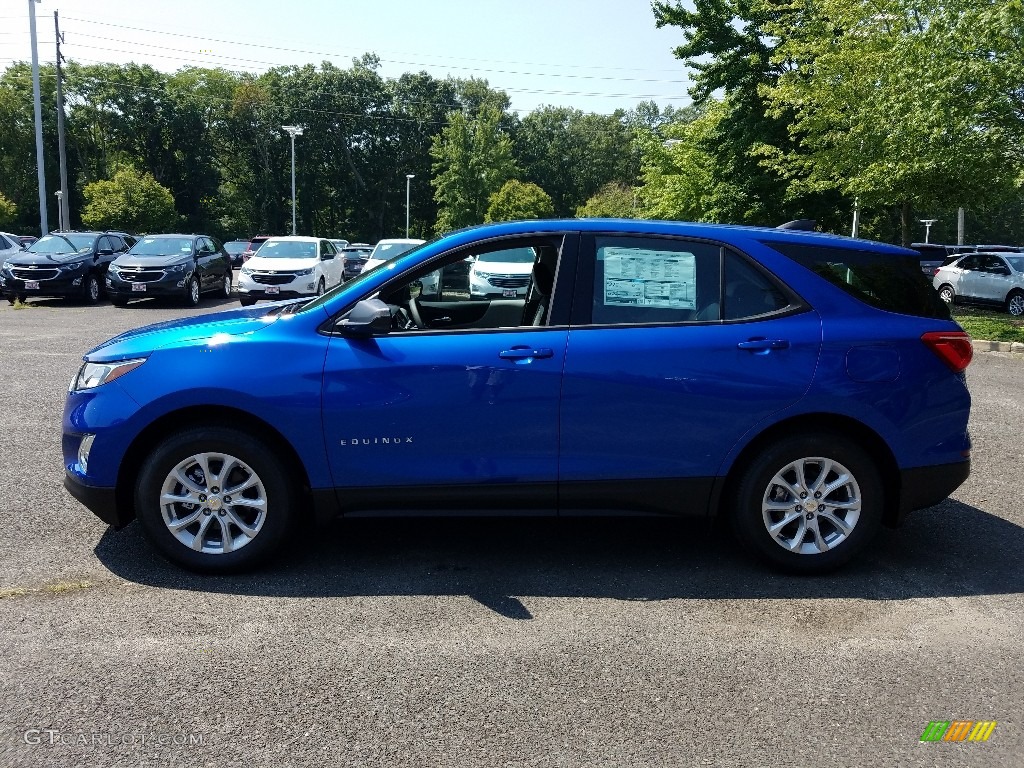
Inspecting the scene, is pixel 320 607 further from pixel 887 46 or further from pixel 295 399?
pixel 887 46

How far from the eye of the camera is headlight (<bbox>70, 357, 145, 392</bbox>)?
4.45m

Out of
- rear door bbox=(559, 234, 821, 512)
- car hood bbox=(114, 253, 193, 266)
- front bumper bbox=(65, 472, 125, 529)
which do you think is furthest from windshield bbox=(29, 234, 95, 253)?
rear door bbox=(559, 234, 821, 512)

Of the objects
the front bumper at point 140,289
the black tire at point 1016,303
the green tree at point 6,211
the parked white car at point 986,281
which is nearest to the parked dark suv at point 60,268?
the front bumper at point 140,289

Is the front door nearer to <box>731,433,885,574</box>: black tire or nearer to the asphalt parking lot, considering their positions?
the asphalt parking lot

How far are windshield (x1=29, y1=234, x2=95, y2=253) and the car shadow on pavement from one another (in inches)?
737

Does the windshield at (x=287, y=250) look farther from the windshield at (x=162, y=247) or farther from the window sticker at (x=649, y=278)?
the window sticker at (x=649, y=278)

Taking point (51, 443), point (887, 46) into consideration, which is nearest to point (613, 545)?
point (51, 443)

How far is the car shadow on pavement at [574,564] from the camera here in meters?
4.38

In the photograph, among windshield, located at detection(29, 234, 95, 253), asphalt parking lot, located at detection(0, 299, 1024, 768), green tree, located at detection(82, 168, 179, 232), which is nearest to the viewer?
asphalt parking lot, located at detection(0, 299, 1024, 768)

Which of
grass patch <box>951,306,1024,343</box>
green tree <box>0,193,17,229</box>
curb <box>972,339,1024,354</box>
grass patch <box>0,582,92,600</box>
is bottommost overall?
grass patch <box>0,582,92,600</box>

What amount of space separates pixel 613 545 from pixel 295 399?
1.93 meters

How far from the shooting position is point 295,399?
432 centimetres

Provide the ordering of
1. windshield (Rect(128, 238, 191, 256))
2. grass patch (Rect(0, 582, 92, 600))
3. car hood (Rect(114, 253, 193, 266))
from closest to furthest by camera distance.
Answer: grass patch (Rect(0, 582, 92, 600)) → car hood (Rect(114, 253, 193, 266)) → windshield (Rect(128, 238, 191, 256))

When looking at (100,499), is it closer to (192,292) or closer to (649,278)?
(649,278)
